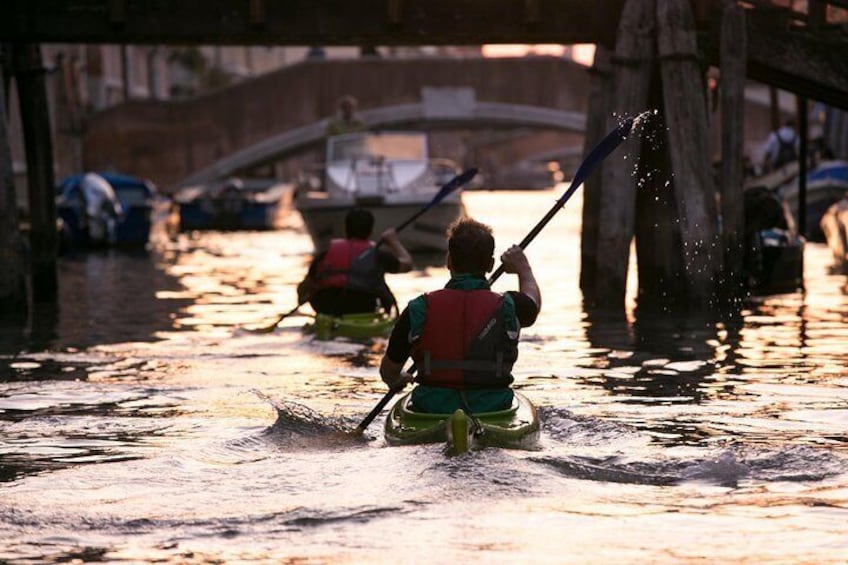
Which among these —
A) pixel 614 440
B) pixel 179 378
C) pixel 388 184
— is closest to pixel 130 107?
pixel 388 184

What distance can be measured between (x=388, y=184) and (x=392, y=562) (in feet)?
71.5

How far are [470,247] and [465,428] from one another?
0.82 m

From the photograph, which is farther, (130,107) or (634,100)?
(130,107)

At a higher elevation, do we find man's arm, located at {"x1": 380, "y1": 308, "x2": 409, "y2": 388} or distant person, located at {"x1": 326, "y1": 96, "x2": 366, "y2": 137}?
distant person, located at {"x1": 326, "y1": 96, "x2": 366, "y2": 137}

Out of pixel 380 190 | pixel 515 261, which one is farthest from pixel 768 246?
pixel 515 261

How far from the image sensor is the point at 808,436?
9.62 metres

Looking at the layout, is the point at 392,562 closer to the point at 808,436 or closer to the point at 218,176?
the point at 808,436

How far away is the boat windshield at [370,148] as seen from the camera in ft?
95.6

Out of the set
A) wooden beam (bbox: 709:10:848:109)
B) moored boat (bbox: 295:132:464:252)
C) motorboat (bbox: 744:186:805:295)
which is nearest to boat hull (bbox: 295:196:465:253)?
moored boat (bbox: 295:132:464:252)

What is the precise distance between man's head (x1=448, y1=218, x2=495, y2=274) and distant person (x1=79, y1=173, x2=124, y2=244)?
24.2 metres

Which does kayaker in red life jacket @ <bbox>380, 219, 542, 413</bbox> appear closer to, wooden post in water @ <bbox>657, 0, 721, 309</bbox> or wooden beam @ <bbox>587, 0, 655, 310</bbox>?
wooden post in water @ <bbox>657, 0, 721, 309</bbox>

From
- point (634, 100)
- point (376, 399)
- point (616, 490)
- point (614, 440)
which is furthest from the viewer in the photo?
point (634, 100)

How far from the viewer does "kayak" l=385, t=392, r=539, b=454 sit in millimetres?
8055

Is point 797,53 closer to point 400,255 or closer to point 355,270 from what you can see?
point 400,255
